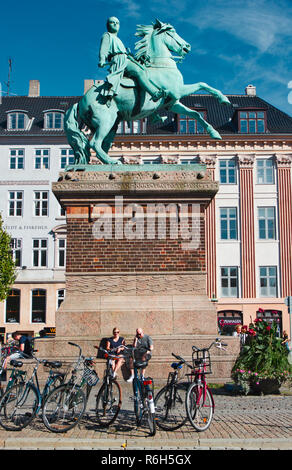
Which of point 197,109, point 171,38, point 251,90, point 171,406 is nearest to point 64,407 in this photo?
point 171,406

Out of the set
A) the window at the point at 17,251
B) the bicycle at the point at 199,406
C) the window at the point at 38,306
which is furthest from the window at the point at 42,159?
the bicycle at the point at 199,406

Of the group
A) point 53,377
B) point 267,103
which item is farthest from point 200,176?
point 267,103

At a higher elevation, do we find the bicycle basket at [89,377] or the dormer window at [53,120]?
the dormer window at [53,120]

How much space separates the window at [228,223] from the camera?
41.0 metres

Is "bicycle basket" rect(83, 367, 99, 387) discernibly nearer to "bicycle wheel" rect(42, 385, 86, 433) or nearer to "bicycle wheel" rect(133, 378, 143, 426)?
"bicycle wheel" rect(42, 385, 86, 433)

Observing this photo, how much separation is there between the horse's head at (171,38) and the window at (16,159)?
102 feet

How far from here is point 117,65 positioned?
13.4m

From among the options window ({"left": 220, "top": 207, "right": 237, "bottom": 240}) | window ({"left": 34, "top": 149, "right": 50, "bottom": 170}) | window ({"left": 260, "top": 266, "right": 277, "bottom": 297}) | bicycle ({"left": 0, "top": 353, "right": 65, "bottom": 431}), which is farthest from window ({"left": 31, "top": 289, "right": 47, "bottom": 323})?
bicycle ({"left": 0, "top": 353, "right": 65, "bottom": 431})

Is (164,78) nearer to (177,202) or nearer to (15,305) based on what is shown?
(177,202)

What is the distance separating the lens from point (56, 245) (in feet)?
139

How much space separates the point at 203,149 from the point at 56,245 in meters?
13.4

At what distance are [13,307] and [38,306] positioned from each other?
6.23 feet

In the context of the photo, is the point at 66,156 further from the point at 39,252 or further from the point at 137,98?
the point at 137,98

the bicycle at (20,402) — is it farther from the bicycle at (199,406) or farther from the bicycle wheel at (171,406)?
the bicycle at (199,406)
